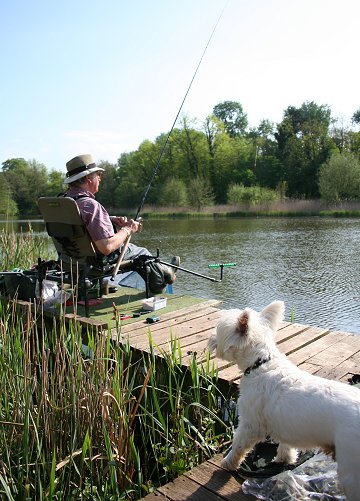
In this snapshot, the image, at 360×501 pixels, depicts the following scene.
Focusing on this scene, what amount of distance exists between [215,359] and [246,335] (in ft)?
4.08

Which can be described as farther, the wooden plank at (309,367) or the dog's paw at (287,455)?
the wooden plank at (309,367)

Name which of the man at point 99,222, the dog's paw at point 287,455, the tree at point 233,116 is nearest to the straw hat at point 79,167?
the man at point 99,222

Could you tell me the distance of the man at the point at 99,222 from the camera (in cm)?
450

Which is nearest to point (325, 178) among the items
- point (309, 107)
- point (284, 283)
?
point (309, 107)

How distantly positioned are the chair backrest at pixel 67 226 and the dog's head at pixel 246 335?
2.43 metres

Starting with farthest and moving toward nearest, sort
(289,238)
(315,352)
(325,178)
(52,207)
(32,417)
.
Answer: (325,178)
(289,238)
(52,207)
(315,352)
(32,417)

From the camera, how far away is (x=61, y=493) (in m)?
2.31

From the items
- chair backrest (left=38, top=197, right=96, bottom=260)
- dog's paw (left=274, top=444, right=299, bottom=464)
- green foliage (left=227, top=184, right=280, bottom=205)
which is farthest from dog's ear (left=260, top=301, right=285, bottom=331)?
green foliage (left=227, top=184, right=280, bottom=205)

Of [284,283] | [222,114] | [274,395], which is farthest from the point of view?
[222,114]

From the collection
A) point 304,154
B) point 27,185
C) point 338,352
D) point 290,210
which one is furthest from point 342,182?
point 338,352

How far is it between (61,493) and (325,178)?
38.2 m

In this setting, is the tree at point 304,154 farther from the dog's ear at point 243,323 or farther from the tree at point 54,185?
the dog's ear at point 243,323

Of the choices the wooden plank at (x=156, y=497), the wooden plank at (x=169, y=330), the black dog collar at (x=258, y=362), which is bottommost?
the wooden plank at (x=156, y=497)

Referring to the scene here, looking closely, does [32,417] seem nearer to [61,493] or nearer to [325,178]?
[61,493]
